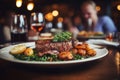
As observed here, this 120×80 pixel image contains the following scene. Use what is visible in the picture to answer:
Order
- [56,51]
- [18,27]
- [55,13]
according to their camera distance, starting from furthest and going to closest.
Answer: [55,13] → [18,27] → [56,51]

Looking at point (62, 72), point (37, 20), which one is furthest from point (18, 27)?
point (62, 72)

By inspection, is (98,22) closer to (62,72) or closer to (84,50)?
(84,50)

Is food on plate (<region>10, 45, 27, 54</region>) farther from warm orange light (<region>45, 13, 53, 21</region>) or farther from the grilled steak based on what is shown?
warm orange light (<region>45, 13, 53, 21</region>)

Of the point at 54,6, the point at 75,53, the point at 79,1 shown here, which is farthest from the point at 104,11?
the point at 75,53

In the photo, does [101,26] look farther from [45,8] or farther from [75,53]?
[45,8]

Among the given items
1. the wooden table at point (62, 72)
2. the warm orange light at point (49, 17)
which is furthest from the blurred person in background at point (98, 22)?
the wooden table at point (62, 72)

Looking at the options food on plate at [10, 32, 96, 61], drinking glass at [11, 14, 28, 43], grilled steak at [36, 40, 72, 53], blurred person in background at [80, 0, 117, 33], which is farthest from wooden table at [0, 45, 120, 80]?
blurred person in background at [80, 0, 117, 33]

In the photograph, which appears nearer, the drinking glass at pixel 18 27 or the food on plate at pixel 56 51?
Result: the food on plate at pixel 56 51

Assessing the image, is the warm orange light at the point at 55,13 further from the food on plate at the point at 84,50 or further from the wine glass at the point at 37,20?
the food on plate at the point at 84,50
